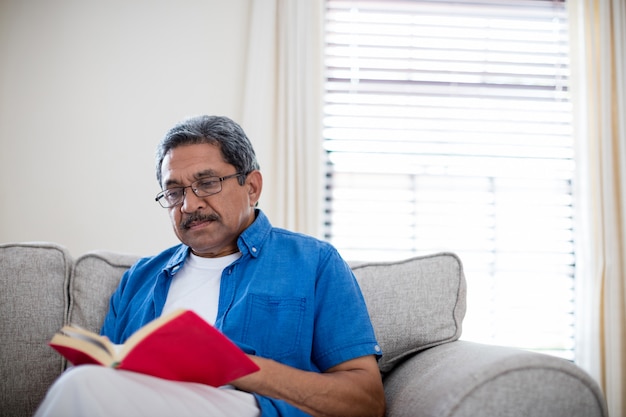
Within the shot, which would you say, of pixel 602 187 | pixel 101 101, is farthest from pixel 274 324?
pixel 602 187

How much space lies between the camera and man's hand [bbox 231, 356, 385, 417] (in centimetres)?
132

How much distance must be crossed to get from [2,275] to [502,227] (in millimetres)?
2375

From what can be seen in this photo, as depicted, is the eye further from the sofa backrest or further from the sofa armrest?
the sofa armrest

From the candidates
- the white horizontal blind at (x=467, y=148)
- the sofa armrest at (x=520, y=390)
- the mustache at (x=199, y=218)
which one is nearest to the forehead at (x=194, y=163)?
the mustache at (x=199, y=218)

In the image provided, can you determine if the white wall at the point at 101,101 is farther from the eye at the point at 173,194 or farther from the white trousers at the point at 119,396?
the white trousers at the point at 119,396

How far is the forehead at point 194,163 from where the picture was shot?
1693mm

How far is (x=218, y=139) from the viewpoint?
173 centimetres

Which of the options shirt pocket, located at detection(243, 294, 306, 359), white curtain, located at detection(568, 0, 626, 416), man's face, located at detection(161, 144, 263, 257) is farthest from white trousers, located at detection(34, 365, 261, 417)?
white curtain, located at detection(568, 0, 626, 416)

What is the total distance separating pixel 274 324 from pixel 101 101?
186 cm

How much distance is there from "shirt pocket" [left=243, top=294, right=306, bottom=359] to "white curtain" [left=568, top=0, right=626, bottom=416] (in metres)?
1.98

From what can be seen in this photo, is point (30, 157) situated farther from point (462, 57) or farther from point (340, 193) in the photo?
point (462, 57)

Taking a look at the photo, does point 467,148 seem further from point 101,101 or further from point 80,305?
point 80,305

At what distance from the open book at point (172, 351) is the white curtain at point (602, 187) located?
2.33 m

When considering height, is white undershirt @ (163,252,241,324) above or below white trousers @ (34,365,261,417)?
above
